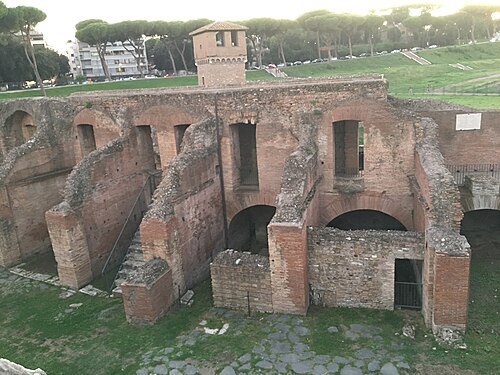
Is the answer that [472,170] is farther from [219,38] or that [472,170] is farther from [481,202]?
[219,38]

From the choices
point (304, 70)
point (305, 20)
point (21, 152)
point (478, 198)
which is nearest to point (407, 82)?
point (304, 70)

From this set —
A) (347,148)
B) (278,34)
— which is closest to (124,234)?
(347,148)

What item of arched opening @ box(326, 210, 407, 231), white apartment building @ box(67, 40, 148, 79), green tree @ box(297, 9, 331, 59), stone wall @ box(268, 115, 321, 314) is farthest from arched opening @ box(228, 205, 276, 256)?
white apartment building @ box(67, 40, 148, 79)

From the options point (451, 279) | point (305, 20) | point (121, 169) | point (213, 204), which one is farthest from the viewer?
point (305, 20)

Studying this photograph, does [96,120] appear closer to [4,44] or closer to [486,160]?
[486,160]

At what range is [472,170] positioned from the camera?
44.9 ft

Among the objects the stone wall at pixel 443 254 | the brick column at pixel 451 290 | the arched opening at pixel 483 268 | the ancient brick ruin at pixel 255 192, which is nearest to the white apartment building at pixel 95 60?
the ancient brick ruin at pixel 255 192

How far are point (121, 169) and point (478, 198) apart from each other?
10148 millimetres

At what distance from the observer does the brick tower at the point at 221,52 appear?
70.0 feet

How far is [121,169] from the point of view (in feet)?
47.7

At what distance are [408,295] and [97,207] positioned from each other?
8.59 metres

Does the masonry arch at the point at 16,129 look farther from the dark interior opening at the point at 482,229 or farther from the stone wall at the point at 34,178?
the dark interior opening at the point at 482,229

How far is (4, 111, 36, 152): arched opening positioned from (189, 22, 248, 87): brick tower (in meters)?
7.87

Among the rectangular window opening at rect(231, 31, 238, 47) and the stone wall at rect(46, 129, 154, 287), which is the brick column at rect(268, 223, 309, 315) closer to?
the stone wall at rect(46, 129, 154, 287)
